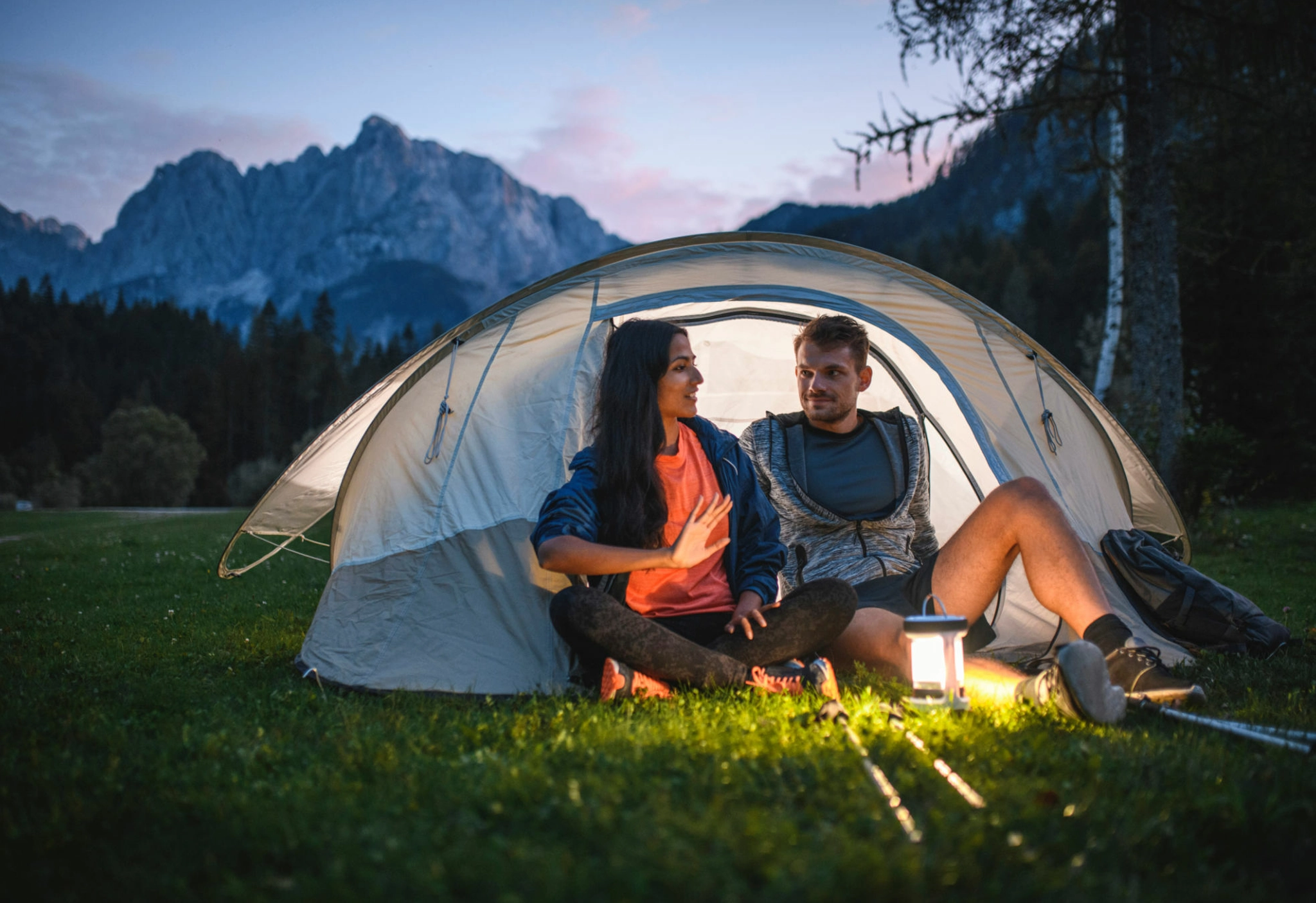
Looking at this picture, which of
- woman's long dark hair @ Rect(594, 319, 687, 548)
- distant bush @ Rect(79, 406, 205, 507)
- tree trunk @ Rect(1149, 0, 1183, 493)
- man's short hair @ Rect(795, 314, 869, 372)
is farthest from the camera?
distant bush @ Rect(79, 406, 205, 507)

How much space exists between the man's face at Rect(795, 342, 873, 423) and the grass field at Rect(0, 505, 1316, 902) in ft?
4.20

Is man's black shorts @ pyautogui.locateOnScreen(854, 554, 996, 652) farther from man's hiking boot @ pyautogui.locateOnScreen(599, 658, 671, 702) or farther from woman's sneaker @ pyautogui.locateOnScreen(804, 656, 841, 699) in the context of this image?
man's hiking boot @ pyautogui.locateOnScreen(599, 658, 671, 702)

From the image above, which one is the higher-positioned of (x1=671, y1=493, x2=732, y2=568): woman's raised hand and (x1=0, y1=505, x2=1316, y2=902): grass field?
(x1=671, y1=493, x2=732, y2=568): woman's raised hand

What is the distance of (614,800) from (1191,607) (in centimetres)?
329

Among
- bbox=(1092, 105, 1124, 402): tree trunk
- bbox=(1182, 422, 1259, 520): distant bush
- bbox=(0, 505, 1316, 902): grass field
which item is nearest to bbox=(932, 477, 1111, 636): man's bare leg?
bbox=(0, 505, 1316, 902): grass field

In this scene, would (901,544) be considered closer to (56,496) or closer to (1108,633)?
(1108,633)

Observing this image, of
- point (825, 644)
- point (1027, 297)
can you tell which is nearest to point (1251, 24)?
point (825, 644)

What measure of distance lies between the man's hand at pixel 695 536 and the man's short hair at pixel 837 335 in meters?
1.23

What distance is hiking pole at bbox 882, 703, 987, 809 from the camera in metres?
1.96

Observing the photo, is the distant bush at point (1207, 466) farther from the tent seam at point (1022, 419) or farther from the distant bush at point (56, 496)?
the distant bush at point (56, 496)

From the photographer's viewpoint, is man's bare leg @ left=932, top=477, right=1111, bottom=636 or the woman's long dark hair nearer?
man's bare leg @ left=932, top=477, right=1111, bottom=636

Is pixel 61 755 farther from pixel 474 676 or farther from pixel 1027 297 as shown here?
pixel 1027 297

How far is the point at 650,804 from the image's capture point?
192cm

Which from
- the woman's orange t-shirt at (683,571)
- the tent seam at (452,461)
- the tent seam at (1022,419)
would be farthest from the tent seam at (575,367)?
the tent seam at (1022,419)
